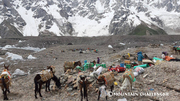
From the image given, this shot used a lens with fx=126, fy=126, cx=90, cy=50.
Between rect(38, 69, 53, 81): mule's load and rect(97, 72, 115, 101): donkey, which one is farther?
rect(38, 69, 53, 81): mule's load

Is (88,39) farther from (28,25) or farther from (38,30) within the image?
(28,25)

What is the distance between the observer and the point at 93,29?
191 m

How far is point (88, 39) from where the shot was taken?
219ft

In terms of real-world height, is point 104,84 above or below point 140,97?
above

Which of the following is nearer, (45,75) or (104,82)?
(104,82)

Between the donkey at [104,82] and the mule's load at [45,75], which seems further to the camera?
the mule's load at [45,75]

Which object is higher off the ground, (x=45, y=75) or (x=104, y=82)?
(x=45, y=75)

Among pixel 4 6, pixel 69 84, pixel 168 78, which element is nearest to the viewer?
pixel 168 78

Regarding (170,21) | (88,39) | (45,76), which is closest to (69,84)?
(45,76)

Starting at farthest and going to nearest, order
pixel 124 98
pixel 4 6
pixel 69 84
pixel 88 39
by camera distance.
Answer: pixel 4 6
pixel 88 39
pixel 69 84
pixel 124 98

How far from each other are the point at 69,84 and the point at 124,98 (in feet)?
14.2

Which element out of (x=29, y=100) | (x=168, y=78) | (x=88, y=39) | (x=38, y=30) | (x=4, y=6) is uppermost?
(x=4, y=6)

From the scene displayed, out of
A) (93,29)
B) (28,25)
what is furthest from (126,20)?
(28,25)

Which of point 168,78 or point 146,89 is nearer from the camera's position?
point 146,89
